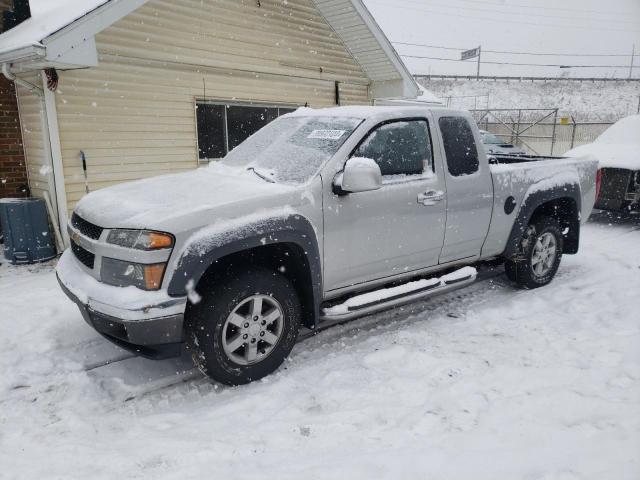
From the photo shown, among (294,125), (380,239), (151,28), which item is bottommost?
(380,239)

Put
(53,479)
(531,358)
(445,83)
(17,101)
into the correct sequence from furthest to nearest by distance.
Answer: (445,83) → (17,101) → (531,358) → (53,479)

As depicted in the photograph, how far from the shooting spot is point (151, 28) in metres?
7.87

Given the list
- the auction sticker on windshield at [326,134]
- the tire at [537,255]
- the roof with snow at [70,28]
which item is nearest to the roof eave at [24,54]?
the roof with snow at [70,28]

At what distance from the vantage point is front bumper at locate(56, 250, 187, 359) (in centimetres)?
301

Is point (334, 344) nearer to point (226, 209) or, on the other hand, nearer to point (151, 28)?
point (226, 209)

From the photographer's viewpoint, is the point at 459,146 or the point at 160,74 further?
the point at 160,74

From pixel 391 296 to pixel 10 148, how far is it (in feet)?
22.8

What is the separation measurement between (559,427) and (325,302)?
1836mm

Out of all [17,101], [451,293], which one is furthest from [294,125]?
[17,101]

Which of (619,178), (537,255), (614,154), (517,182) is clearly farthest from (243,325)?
(614,154)

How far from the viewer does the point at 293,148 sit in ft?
13.4

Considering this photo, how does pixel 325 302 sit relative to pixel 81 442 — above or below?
above

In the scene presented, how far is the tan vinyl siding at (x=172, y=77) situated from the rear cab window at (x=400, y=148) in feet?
17.4

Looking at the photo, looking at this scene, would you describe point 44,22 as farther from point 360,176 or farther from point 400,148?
point 360,176
